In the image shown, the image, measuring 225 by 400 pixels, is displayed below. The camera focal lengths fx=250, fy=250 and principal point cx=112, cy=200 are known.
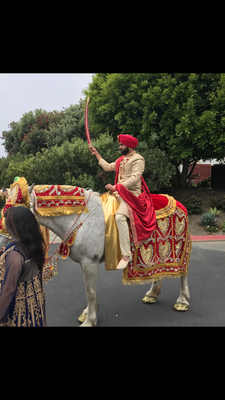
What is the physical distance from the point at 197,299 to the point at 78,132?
13.0 meters

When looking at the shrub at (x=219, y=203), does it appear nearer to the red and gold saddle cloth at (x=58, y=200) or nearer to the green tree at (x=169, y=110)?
the green tree at (x=169, y=110)

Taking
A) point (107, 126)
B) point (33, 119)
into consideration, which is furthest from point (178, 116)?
point (33, 119)

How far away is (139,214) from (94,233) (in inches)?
24.7

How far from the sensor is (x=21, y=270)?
1.74 meters

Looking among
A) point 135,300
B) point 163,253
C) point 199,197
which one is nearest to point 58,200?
point 163,253

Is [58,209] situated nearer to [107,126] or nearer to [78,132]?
[107,126]

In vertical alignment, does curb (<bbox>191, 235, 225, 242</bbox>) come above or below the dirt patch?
below

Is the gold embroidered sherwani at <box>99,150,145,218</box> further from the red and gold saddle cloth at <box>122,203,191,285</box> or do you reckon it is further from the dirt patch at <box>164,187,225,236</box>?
the dirt patch at <box>164,187,225,236</box>

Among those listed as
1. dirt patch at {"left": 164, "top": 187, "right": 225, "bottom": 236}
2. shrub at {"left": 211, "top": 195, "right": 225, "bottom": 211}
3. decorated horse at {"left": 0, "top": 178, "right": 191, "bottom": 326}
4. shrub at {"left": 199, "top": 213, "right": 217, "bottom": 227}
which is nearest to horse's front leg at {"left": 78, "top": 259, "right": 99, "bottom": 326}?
decorated horse at {"left": 0, "top": 178, "right": 191, "bottom": 326}

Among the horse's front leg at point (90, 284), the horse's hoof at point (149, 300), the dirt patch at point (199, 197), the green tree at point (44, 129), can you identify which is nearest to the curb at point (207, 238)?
the dirt patch at point (199, 197)

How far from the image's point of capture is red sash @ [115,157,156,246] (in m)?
3.10

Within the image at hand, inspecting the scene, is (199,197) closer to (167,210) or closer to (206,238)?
(206,238)

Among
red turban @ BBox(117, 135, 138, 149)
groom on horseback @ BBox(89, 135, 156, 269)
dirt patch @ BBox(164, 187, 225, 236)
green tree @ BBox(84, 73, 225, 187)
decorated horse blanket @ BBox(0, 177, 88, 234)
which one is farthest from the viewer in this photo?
green tree @ BBox(84, 73, 225, 187)

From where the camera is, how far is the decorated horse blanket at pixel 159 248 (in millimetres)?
3115
